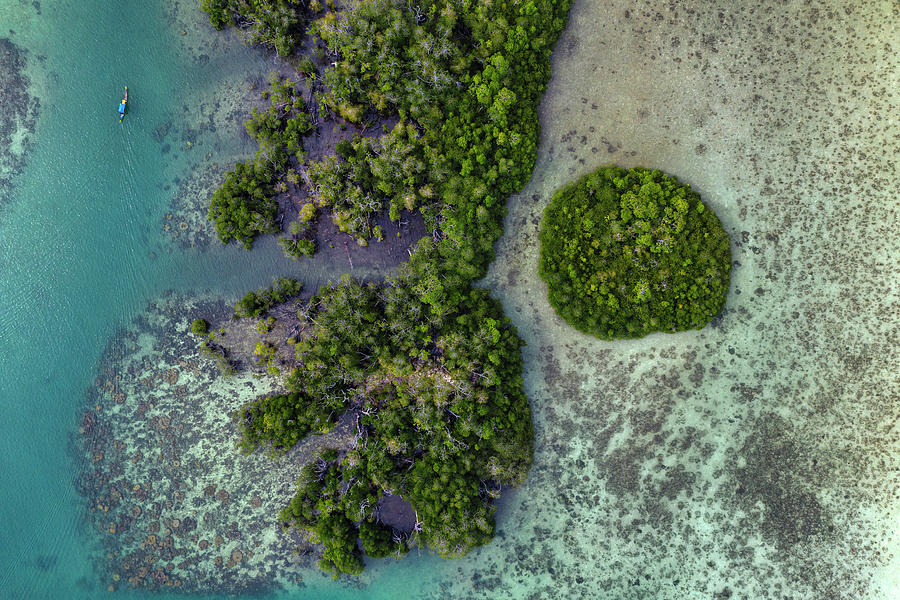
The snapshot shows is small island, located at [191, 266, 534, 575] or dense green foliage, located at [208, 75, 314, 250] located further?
dense green foliage, located at [208, 75, 314, 250]

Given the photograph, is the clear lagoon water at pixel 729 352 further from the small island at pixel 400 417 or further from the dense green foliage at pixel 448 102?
the small island at pixel 400 417

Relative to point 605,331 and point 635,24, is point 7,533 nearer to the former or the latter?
point 605,331

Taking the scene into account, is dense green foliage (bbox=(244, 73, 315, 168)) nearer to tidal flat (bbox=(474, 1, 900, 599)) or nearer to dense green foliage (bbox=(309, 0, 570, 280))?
dense green foliage (bbox=(309, 0, 570, 280))

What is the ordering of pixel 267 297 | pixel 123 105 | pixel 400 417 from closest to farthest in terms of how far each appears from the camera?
pixel 400 417 < pixel 267 297 < pixel 123 105

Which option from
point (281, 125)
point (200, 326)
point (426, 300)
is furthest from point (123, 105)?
point (426, 300)

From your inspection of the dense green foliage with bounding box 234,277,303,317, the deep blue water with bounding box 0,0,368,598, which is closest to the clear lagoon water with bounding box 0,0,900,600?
the dense green foliage with bounding box 234,277,303,317

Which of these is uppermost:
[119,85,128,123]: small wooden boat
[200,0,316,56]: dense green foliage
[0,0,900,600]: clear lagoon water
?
[200,0,316,56]: dense green foliage

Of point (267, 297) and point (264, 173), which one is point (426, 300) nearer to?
point (267, 297)
